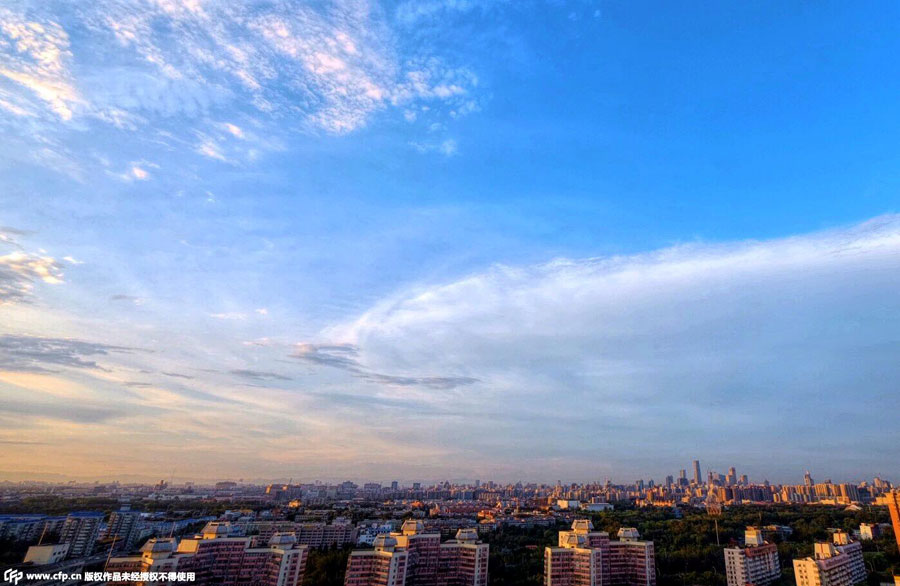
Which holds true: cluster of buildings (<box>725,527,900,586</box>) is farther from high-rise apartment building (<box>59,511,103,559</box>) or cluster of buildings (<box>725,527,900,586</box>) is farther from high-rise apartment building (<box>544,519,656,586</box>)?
high-rise apartment building (<box>59,511,103,559</box>)

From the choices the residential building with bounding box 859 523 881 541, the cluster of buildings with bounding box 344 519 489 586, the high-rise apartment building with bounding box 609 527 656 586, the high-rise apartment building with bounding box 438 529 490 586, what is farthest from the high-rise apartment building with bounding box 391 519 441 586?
the residential building with bounding box 859 523 881 541

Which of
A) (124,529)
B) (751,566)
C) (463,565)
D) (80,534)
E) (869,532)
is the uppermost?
(869,532)

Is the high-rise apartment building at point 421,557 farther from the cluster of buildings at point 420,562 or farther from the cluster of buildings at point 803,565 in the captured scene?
the cluster of buildings at point 803,565

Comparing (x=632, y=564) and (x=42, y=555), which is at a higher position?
(x=632, y=564)

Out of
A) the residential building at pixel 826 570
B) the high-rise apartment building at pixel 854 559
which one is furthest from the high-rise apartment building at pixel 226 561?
the high-rise apartment building at pixel 854 559

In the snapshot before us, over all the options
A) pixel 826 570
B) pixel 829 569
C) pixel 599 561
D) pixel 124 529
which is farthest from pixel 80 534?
pixel 829 569

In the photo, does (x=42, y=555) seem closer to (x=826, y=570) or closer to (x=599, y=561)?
(x=599, y=561)
